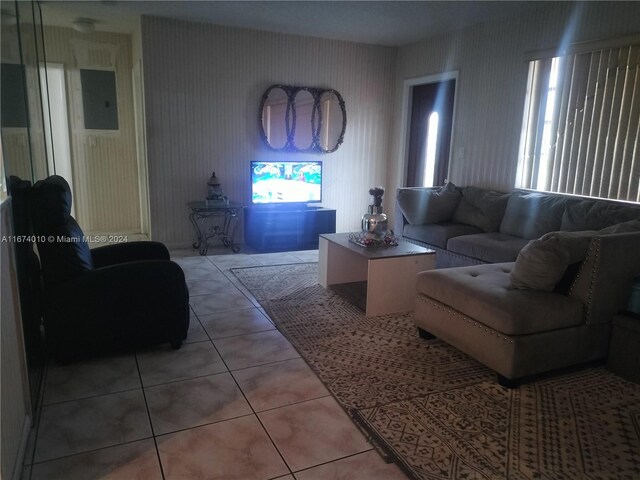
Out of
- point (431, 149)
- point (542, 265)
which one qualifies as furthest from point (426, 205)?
point (542, 265)

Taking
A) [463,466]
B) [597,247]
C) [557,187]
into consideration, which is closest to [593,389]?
[597,247]

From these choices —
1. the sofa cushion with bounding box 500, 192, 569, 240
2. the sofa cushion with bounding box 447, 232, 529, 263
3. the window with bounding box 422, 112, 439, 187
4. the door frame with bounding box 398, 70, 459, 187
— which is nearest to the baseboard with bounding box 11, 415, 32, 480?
the sofa cushion with bounding box 447, 232, 529, 263

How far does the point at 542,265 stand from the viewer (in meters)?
2.49

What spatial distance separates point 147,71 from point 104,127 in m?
1.32

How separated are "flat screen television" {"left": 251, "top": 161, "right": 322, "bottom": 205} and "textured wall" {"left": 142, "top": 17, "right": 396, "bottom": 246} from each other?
32 cm

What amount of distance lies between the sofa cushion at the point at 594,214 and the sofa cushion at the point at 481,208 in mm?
684

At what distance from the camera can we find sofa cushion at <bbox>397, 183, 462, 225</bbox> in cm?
476

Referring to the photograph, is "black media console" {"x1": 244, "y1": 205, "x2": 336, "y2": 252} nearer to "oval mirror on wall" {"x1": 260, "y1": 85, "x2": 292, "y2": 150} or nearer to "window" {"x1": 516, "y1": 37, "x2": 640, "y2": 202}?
"oval mirror on wall" {"x1": 260, "y1": 85, "x2": 292, "y2": 150}

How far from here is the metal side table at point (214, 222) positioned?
526cm

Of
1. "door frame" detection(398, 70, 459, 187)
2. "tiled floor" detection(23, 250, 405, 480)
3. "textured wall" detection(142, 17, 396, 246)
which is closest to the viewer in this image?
"tiled floor" detection(23, 250, 405, 480)

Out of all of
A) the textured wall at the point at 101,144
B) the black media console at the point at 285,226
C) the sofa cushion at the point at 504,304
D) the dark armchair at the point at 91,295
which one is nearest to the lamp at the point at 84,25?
the textured wall at the point at 101,144

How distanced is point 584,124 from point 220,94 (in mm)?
3710

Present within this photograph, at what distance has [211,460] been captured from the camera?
190 cm

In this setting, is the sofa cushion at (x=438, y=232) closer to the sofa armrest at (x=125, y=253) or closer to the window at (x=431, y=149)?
the window at (x=431, y=149)
